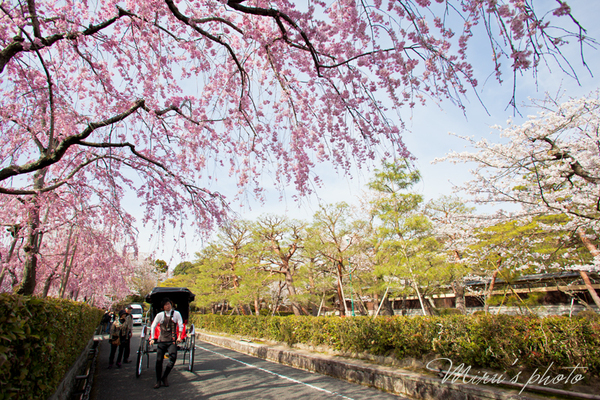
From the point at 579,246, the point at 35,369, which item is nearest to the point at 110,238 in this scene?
the point at 35,369

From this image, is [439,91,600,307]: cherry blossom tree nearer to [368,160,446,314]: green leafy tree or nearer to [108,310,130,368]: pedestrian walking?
[368,160,446,314]: green leafy tree

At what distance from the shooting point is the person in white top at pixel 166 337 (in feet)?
20.0

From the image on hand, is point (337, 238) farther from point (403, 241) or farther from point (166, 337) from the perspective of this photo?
point (166, 337)

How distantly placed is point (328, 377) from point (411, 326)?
2.49 m

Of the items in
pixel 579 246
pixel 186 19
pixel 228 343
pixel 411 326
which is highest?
pixel 186 19

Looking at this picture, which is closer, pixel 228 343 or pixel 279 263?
pixel 228 343

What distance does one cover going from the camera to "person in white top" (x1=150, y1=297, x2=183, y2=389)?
6102mm

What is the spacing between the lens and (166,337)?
20.3 feet

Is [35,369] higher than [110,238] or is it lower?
lower

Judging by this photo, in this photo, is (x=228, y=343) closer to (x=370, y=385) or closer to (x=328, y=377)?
→ (x=328, y=377)

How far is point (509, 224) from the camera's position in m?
11.0

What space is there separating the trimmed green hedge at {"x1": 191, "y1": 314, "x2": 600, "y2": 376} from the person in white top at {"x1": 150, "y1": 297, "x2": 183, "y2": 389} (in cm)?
517

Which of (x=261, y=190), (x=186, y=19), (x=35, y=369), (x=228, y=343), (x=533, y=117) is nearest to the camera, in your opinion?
(x=35, y=369)

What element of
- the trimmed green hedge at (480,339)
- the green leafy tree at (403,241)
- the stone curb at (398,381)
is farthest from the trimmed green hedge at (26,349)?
the green leafy tree at (403,241)
